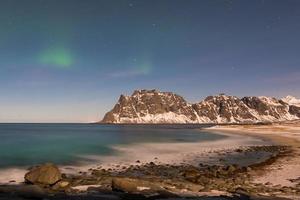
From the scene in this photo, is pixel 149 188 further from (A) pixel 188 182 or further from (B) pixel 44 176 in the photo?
(B) pixel 44 176

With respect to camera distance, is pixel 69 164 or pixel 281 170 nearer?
pixel 281 170

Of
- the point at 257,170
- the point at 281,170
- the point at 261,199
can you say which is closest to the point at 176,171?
the point at 257,170

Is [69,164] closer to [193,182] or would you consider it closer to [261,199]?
[193,182]

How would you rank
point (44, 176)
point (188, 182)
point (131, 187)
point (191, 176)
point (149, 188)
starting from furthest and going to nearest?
point (191, 176), point (188, 182), point (44, 176), point (149, 188), point (131, 187)

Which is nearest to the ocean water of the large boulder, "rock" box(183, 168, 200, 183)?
the large boulder

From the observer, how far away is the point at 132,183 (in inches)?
987

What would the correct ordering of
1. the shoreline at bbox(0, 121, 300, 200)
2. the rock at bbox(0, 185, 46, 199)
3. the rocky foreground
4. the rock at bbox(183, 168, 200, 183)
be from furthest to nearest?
the rock at bbox(183, 168, 200, 183) < the shoreline at bbox(0, 121, 300, 200) < the rocky foreground < the rock at bbox(0, 185, 46, 199)

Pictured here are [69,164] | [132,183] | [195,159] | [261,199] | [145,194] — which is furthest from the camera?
[195,159]

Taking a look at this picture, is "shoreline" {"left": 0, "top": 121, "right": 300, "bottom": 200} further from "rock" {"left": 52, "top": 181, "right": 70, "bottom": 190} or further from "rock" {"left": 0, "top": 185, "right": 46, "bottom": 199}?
"rock" {"left": 0, "top": 185, "right": 46, "bottom": 199}

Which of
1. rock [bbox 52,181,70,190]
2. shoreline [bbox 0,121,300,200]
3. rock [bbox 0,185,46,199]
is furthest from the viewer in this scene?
rock [bbox 52,181,70,190]

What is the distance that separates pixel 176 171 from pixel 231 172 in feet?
18.3

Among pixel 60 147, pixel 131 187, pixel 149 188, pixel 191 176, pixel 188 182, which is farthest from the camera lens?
pixel 60 147

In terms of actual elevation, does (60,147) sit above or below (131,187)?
above

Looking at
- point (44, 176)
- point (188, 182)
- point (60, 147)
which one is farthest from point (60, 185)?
point (60, 147)
